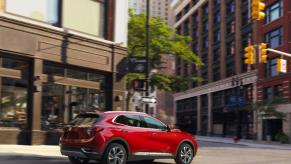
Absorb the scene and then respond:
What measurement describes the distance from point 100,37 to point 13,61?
5161mm

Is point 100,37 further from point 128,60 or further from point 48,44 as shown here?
point 48,44

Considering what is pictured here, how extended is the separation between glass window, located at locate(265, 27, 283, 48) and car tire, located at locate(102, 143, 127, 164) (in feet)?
132

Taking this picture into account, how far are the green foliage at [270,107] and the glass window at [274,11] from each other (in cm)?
954

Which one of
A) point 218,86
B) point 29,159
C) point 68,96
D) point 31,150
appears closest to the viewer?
point 29,159

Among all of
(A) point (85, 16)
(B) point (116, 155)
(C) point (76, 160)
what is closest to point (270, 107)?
(A) point (85, 16)

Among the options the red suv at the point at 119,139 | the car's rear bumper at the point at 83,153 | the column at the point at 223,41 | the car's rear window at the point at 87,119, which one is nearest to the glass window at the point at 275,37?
the column at the point at 223,41

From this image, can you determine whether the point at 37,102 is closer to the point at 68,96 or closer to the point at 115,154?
the point at 68,96

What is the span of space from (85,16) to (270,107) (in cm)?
2864

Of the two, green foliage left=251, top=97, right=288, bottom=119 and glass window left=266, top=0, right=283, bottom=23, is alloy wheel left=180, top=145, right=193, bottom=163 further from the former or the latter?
glass window left=266, top=0, right=283, bottom=23

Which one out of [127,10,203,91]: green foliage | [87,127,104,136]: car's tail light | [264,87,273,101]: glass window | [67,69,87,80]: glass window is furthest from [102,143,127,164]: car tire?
[264,87,273,101]: glass window

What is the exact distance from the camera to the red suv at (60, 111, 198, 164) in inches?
513

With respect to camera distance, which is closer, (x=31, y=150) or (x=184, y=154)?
(x=184, y=154)

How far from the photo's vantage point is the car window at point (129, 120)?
1384cm

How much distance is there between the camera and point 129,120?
1412 cm
